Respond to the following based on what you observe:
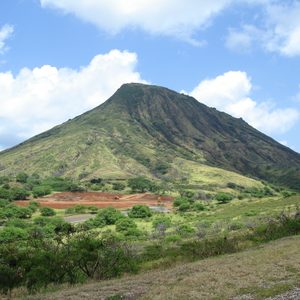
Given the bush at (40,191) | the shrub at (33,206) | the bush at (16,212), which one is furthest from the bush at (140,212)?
the bush at (40,191)

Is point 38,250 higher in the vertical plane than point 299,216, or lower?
higher

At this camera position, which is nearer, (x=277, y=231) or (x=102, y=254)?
(x=102, y=254)

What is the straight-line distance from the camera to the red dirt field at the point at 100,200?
167650 mm

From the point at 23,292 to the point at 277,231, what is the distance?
30.4 metres

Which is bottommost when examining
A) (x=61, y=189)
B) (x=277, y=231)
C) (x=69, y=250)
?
(x=277, y=231)

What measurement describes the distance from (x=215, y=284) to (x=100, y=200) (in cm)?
15896

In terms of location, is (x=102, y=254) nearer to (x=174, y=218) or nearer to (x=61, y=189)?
(x=174, y=218)

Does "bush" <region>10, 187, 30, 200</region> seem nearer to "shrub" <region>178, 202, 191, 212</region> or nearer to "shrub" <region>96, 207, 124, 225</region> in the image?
"shrub" <region>96, 207, 124, 225</region>

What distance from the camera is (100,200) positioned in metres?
180

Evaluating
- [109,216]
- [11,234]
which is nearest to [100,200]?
[109,216]

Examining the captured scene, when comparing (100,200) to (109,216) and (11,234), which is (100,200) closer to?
(109,216)

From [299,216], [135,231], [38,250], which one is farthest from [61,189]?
[38,250]

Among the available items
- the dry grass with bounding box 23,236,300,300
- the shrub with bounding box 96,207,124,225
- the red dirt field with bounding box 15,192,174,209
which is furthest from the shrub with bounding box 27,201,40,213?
the dry grass with bounding box 23,236,300,300

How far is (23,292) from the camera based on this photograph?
1162 inches
